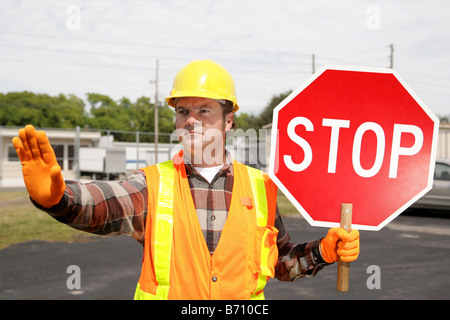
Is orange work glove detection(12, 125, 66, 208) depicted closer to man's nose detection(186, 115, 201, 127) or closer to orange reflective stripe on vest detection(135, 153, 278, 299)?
orange reflective stripe on vest detection(135, 153, 278, 299)

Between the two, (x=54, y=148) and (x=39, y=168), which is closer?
(x=39, y=168)

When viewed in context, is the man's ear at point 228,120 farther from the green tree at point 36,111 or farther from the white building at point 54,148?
the green tree at point 36,111

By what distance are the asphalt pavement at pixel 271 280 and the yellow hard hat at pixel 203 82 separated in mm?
3719

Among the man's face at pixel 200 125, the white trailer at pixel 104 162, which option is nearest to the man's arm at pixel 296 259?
the man's face at pixel 200 125

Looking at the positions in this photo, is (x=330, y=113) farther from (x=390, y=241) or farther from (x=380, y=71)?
(x=390, y=241)

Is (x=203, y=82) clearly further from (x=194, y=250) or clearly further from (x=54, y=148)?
(x=54, y=148)

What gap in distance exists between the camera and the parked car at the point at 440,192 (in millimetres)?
12281

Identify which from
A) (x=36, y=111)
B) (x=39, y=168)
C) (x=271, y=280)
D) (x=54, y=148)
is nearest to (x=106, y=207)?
(x=39, y=168)

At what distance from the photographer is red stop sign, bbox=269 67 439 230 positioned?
5.44ft

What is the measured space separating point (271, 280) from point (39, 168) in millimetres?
4979

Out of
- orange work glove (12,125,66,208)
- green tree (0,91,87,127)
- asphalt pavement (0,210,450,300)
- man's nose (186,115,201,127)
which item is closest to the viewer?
orange work glove (12,125,66,208)

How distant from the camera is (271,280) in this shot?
19.3 feet

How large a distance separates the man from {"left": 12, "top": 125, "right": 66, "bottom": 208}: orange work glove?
0.11 m

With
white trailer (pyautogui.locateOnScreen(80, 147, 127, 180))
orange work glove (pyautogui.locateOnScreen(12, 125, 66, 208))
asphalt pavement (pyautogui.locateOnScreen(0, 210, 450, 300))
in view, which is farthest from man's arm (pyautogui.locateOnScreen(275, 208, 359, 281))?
white trailer (pyautogui.locateOnScreen(80, 147, 127, 180))
